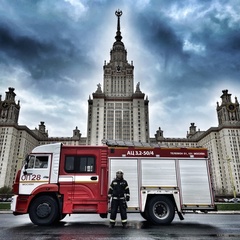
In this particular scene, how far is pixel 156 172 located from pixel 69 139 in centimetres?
13208

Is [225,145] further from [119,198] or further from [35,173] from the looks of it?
[35,173]

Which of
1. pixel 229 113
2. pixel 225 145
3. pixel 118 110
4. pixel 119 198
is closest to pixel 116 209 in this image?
pixel 119 198

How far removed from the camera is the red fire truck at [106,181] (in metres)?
9.88

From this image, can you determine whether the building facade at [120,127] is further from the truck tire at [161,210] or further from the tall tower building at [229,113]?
the truck tire at [161,210]

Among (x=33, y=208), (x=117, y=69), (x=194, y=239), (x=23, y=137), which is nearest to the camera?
(x=194, y=239)

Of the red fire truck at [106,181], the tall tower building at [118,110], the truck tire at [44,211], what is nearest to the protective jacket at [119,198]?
the red fire truck at [106,181]

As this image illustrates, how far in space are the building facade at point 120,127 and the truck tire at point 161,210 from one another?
101 m

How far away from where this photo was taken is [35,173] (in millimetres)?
10305

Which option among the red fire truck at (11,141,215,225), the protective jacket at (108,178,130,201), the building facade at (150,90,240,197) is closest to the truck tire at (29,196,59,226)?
the red fire truck at (11,141,215,225)

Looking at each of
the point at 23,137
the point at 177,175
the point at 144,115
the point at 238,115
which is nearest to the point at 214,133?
the point at 238,115

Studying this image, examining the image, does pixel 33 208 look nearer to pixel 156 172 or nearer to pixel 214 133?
pixel 156 172

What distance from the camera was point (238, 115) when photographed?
123m

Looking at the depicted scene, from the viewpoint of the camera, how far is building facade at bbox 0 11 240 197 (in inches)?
4240

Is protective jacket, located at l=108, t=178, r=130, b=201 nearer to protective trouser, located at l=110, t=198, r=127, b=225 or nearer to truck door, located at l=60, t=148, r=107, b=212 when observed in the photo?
protective trouser, located at l=110, t=198, r=127, b=225
